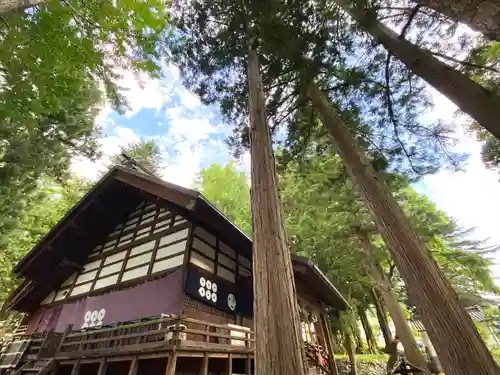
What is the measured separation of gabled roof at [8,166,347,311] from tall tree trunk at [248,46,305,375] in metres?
4.90

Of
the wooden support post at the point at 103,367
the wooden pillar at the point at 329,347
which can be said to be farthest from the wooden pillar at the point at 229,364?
the wooden pillar at the point at 329,347

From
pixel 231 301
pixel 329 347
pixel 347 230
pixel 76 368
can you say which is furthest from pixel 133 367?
pixel 347 230

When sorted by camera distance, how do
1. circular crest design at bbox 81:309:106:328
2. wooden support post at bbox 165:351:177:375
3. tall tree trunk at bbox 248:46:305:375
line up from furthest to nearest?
circular crest design at bbox 81:309:106:328 → wooden support post at bbox 165:351:177:375 → tall tree trunk at bbox 248:46:305:375

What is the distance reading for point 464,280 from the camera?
1139 centimetres

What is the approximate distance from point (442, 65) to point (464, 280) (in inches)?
452

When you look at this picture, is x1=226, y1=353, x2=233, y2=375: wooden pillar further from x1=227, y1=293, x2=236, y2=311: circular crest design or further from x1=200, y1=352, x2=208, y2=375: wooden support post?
x1=227, y1=293, x2=236, y2=311: circular crest design

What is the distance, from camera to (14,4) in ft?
10.2

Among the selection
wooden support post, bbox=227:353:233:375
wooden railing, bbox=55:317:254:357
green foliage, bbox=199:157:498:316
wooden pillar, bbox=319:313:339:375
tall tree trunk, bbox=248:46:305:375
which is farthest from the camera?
green foliage, bbox=199:157:498:316

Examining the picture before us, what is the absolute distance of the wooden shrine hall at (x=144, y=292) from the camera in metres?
5.51

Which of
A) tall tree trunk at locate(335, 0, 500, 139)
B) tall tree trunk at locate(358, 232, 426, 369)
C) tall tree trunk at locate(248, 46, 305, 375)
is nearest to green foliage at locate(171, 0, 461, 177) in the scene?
tall tree trunk at locate(335, 0, 500, 139)

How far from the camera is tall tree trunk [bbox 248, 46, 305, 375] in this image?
5.10 feet

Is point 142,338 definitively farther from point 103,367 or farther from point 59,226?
point 59,226

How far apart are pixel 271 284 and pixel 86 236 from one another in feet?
32.3

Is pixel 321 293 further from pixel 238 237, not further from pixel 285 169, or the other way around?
pixel 285 169
